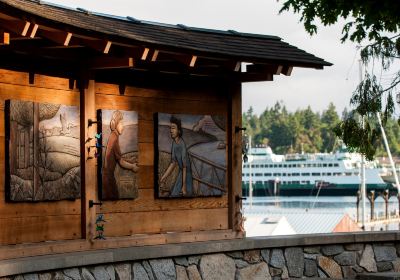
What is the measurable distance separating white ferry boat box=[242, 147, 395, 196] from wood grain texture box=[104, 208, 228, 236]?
13893 cm

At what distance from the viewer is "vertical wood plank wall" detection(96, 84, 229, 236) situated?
43.5ft

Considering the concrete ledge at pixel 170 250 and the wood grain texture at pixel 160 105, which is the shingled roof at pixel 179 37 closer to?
the wood grain texture at pixel 160 105

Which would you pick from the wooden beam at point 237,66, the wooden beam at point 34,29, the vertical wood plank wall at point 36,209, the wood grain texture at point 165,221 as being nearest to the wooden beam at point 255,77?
the wooden beam at point 237,66

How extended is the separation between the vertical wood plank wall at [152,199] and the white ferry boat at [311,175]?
13897 cm

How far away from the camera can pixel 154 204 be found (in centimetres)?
1375

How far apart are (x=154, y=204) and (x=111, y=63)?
6.54 feet

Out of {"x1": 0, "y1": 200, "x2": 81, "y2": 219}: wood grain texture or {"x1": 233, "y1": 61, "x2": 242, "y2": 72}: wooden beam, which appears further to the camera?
{"x1": 233, "y1": 61, "x2": 242, "y2": 72}: wooden beam

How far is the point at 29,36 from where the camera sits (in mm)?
11086

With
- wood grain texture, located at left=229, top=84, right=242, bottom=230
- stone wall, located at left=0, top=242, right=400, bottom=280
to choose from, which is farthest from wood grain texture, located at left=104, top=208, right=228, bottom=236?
stone wall, located at left=0, top=242, right=400, bottom=280

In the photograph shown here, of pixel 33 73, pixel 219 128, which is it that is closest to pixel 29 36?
pixel 33 73

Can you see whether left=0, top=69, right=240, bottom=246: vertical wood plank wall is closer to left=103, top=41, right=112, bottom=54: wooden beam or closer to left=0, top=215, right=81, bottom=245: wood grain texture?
left=0, top=215, right=81, bottom=245: wood grain texture

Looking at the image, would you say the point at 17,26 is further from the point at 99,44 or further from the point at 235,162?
the point at 235,162

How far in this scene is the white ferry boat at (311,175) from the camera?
513 feet

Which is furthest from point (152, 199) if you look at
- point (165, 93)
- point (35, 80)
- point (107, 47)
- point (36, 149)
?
point (107, 47)
